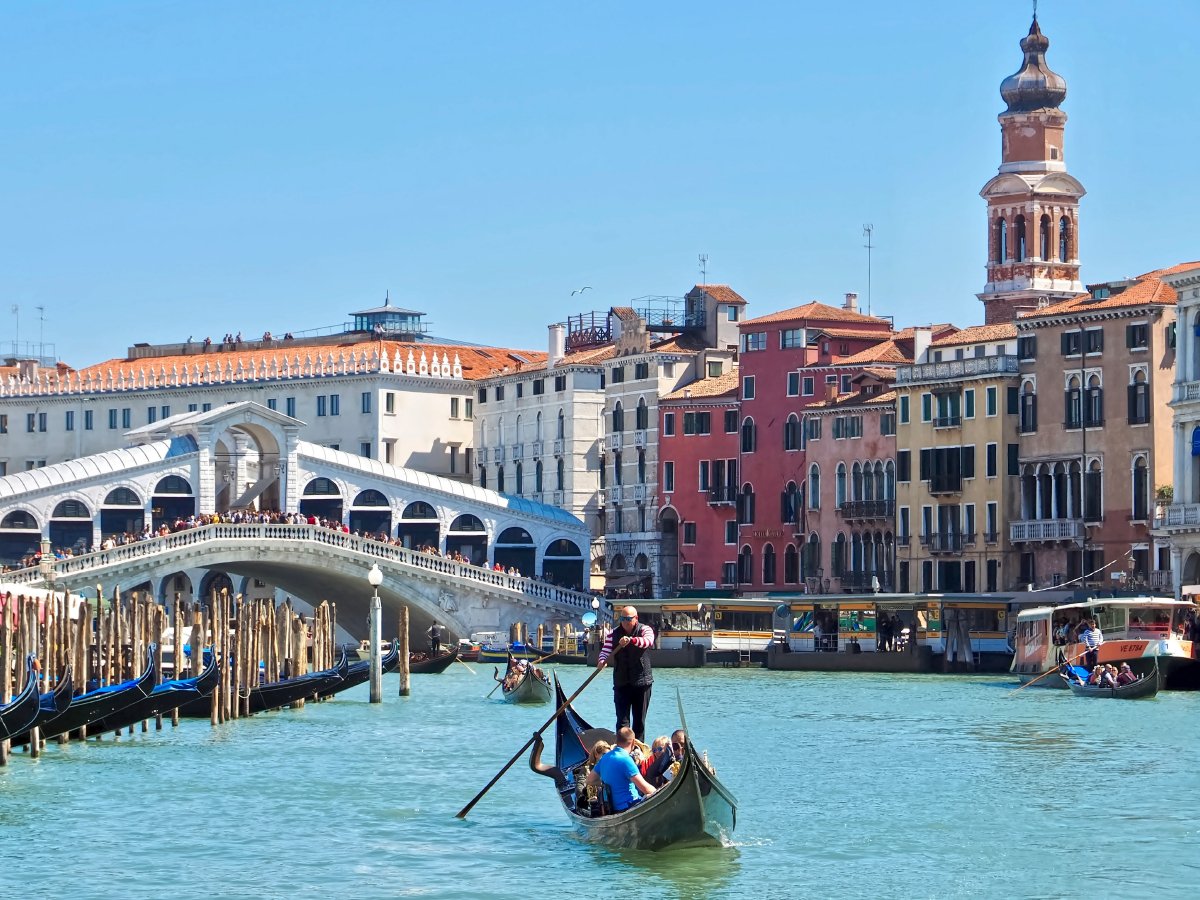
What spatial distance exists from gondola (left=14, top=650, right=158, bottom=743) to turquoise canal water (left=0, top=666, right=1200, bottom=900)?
43cm

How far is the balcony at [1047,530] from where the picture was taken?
173 ft

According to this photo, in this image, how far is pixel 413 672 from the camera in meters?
52.8

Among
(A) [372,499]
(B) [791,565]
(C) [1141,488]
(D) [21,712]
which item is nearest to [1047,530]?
(C) [1141,488]

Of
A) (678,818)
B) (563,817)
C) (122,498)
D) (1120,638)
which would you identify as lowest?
(563,817)

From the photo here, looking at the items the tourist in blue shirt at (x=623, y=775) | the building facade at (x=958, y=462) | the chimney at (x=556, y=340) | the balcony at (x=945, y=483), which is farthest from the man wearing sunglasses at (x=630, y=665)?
the chimney at (x=556, y=340)

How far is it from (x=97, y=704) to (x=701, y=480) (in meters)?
37.1

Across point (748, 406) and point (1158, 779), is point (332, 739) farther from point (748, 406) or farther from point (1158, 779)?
point (748, 406)

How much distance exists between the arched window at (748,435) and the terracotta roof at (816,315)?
2493mm

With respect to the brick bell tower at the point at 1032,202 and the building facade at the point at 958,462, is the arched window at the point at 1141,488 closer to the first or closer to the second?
the building facade at the point at 958,462

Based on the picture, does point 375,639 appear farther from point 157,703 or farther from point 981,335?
point 981,335

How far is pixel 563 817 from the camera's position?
77.9 feet

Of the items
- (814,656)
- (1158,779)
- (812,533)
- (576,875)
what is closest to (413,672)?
(814,656)

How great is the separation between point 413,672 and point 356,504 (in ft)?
38.1

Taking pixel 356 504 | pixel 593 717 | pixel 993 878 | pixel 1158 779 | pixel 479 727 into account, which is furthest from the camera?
pixel 356 504
